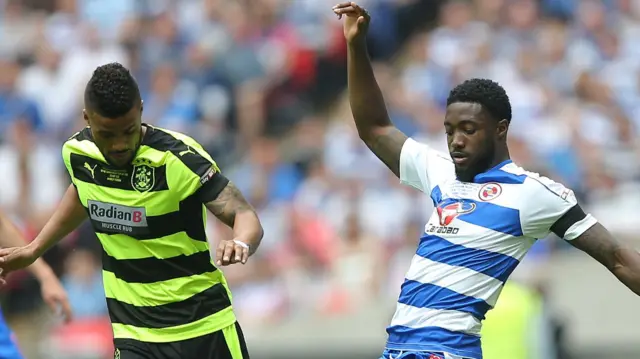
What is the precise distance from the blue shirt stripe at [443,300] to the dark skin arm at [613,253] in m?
0.60

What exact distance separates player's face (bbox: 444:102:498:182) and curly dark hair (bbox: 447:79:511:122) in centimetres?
3

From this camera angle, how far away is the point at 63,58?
16.0 meters

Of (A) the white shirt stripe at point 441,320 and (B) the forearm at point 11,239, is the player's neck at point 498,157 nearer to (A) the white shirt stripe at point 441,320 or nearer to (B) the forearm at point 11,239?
(A) the white shirt stripe at point 441,320

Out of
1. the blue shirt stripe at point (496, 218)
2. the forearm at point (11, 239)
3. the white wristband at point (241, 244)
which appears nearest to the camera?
the white wristband at point (241, 244)

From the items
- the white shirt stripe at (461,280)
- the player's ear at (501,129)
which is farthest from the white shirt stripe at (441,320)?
the player's ear at (501,129)

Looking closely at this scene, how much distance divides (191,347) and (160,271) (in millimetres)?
428

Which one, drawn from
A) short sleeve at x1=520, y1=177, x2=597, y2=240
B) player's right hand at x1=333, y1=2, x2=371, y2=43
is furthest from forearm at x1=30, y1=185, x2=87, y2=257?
short sleeve at x1=520, y1=177, x2=597, y2=240

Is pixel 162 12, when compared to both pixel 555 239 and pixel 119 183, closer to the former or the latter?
pixel 555 239

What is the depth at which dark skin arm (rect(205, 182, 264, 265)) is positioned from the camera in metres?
5.93

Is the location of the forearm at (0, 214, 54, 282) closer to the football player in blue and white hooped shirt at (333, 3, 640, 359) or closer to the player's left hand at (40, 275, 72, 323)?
the player's left hand at (40, 275, 72, 323)

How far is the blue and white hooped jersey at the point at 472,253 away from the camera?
6445 millimetres

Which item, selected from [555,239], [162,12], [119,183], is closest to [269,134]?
[162,12]

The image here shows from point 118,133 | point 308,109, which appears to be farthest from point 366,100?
point 308,109

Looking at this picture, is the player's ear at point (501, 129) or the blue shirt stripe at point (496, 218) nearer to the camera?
the blue shirt stripe at point (496, 218)
